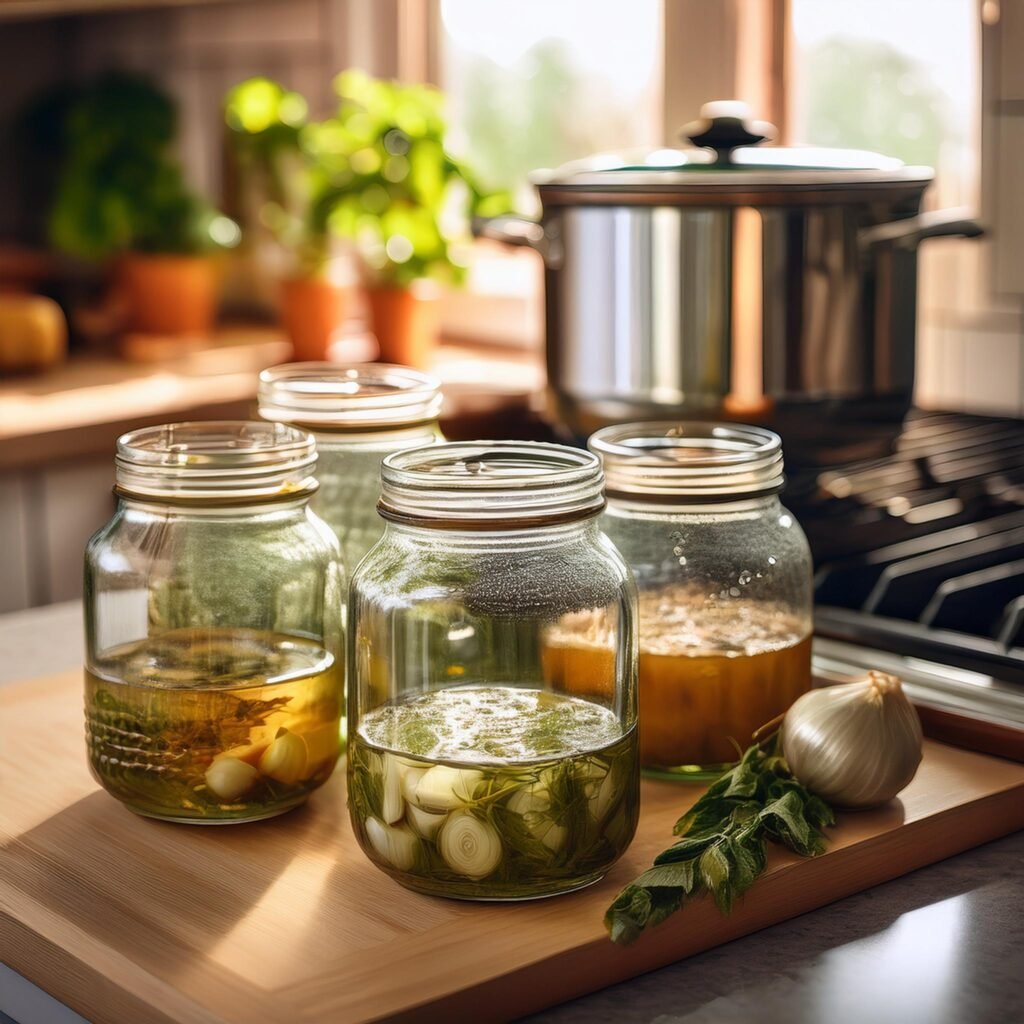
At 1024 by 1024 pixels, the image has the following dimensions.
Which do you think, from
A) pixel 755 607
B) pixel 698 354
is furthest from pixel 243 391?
pixel 755 607

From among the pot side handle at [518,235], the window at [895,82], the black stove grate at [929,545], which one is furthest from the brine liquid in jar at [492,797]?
the window at [895,82]

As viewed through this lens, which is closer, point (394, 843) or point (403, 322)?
point (394, 843)

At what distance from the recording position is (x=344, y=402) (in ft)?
3.20

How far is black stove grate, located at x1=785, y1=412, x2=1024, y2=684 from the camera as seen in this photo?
104cm

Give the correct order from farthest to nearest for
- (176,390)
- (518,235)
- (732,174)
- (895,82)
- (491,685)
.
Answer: (176,390), (895,82), (518,235), (732,174), (491,685)

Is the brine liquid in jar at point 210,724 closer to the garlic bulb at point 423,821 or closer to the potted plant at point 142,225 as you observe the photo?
the garlic bulb at point 423,821

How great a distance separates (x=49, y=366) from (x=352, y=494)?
153cm

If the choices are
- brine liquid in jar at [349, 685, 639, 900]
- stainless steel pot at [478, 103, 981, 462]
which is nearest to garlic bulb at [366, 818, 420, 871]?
brine liquid in jar at [349, 685, 639, 900]

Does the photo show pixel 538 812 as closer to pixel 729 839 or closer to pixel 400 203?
pixel 729 839

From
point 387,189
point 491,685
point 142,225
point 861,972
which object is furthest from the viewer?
point 142,225

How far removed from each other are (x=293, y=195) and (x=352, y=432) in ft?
5.98

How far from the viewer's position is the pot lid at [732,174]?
128 centimetres

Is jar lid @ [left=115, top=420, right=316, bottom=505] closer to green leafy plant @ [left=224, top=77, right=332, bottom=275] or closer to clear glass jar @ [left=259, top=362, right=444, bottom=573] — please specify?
clear glass jar @ [left=259, top=362, right=444, bottom=573]

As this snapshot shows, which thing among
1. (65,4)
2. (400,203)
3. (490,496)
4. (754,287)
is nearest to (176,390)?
(400,203)
